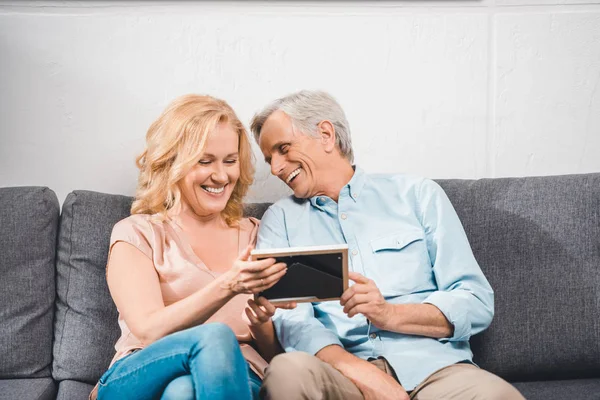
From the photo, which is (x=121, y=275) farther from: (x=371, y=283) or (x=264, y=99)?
(x=264, y=99)

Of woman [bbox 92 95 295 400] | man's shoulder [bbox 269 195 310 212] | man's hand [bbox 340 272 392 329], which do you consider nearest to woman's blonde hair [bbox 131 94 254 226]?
woman [bbox 92 95 295 400]

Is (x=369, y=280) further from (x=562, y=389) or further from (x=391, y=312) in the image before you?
(x=562, y=389)

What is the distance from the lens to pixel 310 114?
2.00 meters

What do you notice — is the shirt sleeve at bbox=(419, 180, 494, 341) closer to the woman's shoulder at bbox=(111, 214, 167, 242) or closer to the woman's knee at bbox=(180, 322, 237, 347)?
the woman's knee at bbox=(180, 322, 237, 347)

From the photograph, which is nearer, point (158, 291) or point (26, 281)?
point (158, 291)

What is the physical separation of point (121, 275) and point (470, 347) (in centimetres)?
97

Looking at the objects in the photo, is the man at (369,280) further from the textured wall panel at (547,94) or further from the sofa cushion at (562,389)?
the textured wall panel at (547,94)

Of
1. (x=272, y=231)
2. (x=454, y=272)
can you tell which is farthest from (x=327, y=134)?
(x=454, y=272)

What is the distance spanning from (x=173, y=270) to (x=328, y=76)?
92cm

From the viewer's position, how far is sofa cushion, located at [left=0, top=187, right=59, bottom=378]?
73.5 inches

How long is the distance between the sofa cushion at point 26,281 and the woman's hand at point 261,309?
0.63m

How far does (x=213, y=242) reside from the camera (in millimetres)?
1903

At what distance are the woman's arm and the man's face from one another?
→ 0.48 m

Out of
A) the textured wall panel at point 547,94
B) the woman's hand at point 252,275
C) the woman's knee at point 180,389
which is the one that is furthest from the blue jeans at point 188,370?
the textured wall panel at point 547,94
